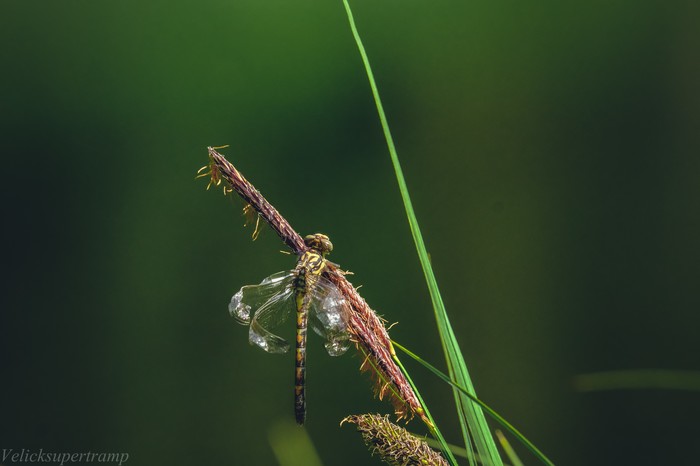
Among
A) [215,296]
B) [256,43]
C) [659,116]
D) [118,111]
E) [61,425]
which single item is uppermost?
[256,43]

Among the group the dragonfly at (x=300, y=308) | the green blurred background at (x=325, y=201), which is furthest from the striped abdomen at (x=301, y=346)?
the green blurred background at (x=325, y=201)

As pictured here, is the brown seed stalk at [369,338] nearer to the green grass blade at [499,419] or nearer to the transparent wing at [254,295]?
the green grass blade at [499,419]

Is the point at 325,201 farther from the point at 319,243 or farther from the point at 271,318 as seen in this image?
the point at 319,243

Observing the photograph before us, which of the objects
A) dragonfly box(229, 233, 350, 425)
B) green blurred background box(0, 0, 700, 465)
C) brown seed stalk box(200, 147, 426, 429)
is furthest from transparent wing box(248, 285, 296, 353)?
green blurred background box(0, 0, 700, 465)

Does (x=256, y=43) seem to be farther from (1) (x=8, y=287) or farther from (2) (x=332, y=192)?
(1) (x=8, y=287)

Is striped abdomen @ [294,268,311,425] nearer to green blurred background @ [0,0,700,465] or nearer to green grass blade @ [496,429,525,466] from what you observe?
green grass blade @ [496,429,525,466]

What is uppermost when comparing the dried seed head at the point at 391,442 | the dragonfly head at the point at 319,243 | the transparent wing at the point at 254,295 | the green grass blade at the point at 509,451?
the dragonfly head at the point at 319,243

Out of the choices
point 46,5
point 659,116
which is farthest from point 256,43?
point 659,116
